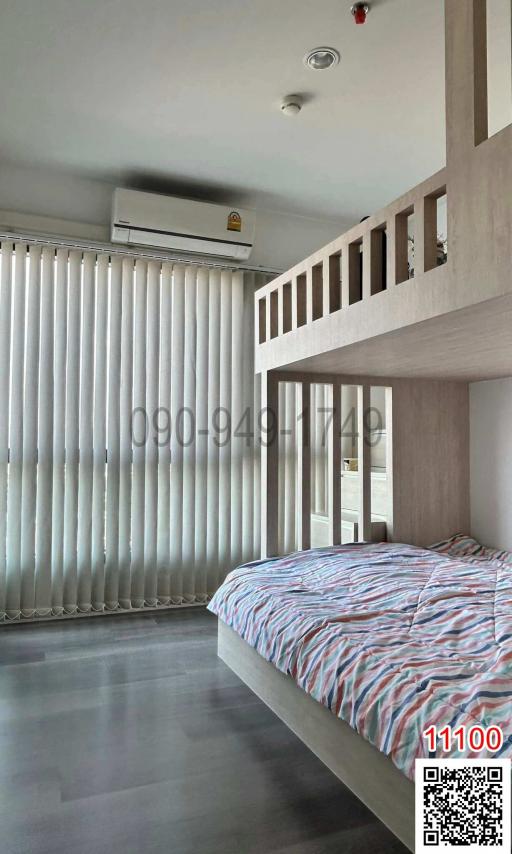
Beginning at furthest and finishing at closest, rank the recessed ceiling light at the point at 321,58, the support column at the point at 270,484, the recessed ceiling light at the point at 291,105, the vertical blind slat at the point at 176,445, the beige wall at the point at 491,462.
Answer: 1. the vertical blind slat at the point at 176,445
2. the beige wall at the point at 491,462
3. the support column at the point at 270,484
4. the recessed ceiling light at the point at 291,105
5. the recessed ceiling light at the point at 321,58

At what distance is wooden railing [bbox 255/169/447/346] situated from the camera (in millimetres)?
1646

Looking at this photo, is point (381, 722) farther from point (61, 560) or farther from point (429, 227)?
point (61, 560)

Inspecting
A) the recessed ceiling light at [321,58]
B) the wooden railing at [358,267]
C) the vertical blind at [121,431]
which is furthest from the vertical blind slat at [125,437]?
the recessed ceiling light at [321,58]

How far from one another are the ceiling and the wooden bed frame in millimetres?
2240

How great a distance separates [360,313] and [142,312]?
1815mm

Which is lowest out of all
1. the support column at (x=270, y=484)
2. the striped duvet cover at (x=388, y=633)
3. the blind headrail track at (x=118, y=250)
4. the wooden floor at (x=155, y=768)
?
the wooden floor at (x=155, y=768)

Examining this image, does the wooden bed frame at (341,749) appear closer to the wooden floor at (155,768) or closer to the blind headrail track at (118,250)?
the wooden floor at (155,768)

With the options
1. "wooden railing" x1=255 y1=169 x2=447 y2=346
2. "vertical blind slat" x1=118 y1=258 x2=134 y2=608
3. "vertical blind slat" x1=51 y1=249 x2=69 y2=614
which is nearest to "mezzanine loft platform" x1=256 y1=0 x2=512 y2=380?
"wooden railing" x1=255 y1=169 x2=447 y2=346

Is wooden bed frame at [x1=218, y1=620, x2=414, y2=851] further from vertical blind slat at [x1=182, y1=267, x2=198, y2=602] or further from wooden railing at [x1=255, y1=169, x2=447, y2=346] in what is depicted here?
vertical blind slat at [x1=182, y1=267, x2=198, y2=602]

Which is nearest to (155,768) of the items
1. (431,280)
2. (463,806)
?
(463,806)

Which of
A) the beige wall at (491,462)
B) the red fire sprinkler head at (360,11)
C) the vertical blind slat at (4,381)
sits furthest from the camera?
the vertical blind slat at (4,381)

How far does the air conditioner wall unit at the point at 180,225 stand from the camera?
10.6 ft

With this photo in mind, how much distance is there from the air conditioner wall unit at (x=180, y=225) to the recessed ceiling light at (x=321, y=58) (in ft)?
3.90

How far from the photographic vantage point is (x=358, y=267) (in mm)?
2107
